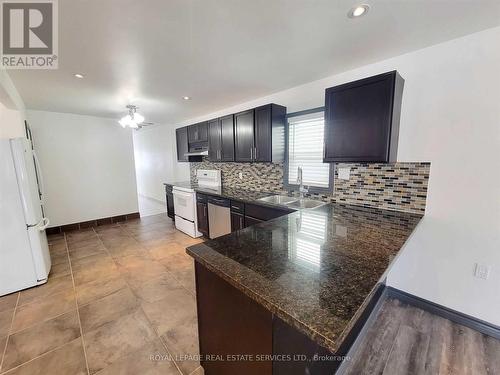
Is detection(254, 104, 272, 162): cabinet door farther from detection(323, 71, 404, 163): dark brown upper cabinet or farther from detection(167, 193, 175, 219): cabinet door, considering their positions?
detection(167, 193, 175, 219): cabinet door

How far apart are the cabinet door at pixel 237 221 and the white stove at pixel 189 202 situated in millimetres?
1020

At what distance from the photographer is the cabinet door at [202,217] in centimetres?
363

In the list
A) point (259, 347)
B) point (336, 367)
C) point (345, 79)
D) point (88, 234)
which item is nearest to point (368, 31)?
point (345, 79)

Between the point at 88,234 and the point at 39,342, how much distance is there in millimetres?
2900

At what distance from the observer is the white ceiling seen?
135cm

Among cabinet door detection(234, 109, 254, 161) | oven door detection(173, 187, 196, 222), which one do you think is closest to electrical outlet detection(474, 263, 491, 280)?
cabinet door detection(234, 109, 254, 161)

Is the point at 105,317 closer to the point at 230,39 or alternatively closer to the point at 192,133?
the point at 230,39

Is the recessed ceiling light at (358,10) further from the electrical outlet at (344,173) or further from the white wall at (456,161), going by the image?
the electrical outlet at (344,173)

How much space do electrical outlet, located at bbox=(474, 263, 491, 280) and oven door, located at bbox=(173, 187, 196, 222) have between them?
3584 mm

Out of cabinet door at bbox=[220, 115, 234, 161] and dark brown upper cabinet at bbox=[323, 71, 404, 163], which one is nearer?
dark brown upper cabinet at bbox=[323, 71, 404, 163]

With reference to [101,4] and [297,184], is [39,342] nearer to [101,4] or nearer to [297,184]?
[101,4]

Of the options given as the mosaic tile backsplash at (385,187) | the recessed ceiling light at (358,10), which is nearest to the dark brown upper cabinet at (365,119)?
the mosaic tile backsplash at (385,187)

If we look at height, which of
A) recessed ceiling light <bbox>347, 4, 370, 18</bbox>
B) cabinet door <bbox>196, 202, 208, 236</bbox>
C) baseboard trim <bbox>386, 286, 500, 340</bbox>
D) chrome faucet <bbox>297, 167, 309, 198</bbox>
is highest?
recessed ceiling light <bbox>347, 4, 370, 18</bbox>

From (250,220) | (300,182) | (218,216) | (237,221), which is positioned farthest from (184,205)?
(300,182)
